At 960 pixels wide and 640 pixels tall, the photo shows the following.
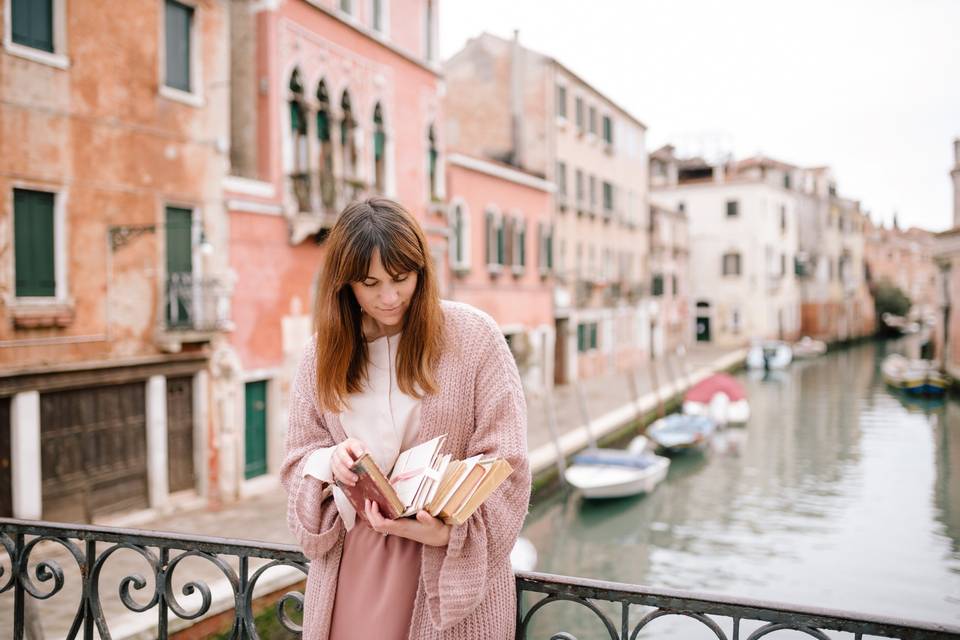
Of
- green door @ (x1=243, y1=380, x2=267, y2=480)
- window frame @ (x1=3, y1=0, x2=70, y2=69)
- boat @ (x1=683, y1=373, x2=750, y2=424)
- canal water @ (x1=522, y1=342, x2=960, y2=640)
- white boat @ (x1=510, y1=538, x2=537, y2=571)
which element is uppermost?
window frame @ (x1=3, y1=0, x2=70, y2=69)

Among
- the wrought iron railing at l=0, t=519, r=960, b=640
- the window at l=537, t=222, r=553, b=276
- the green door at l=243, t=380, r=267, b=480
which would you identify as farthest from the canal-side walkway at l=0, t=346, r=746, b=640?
the window at l=537, t=222, r=553, b=276

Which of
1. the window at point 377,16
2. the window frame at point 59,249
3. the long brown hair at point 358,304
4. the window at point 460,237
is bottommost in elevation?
the long brown hair at point 358,304

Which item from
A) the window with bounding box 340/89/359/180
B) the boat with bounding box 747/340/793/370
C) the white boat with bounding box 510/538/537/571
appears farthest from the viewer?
the boat with bounding box 747/340/793/370

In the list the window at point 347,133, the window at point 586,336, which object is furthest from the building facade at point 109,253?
the window at point 586,336

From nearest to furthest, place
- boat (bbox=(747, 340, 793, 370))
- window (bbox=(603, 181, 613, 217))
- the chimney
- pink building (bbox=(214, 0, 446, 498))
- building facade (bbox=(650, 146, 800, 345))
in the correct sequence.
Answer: pink building (bbox=(214, 0, 446, 498)) → the chimney → window (bbox=(603, 181, 613, 217)) → boat (bbox=(747, 340, 793, 370)) → building facade (bbox=(650, 146, 800, 345))

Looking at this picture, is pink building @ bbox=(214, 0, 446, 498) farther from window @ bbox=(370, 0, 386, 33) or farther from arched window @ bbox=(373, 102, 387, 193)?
arched window @ bbox=(373, 102, 387, 193)

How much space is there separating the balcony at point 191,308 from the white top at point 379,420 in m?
8.22

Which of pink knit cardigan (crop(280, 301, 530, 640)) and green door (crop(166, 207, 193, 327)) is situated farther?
green door (crop(166, 207, 193, 327))

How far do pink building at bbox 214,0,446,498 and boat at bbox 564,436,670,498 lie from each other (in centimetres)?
514

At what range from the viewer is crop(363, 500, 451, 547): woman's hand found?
1471 mm

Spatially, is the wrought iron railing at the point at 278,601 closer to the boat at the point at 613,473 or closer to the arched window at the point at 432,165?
the boat at the point at 613,473

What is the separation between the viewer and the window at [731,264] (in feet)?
129

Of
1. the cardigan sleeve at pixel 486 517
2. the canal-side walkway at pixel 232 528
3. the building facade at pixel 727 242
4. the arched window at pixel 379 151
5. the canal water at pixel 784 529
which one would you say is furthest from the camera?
the building facade at pixel 727 242

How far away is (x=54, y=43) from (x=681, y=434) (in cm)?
1411
